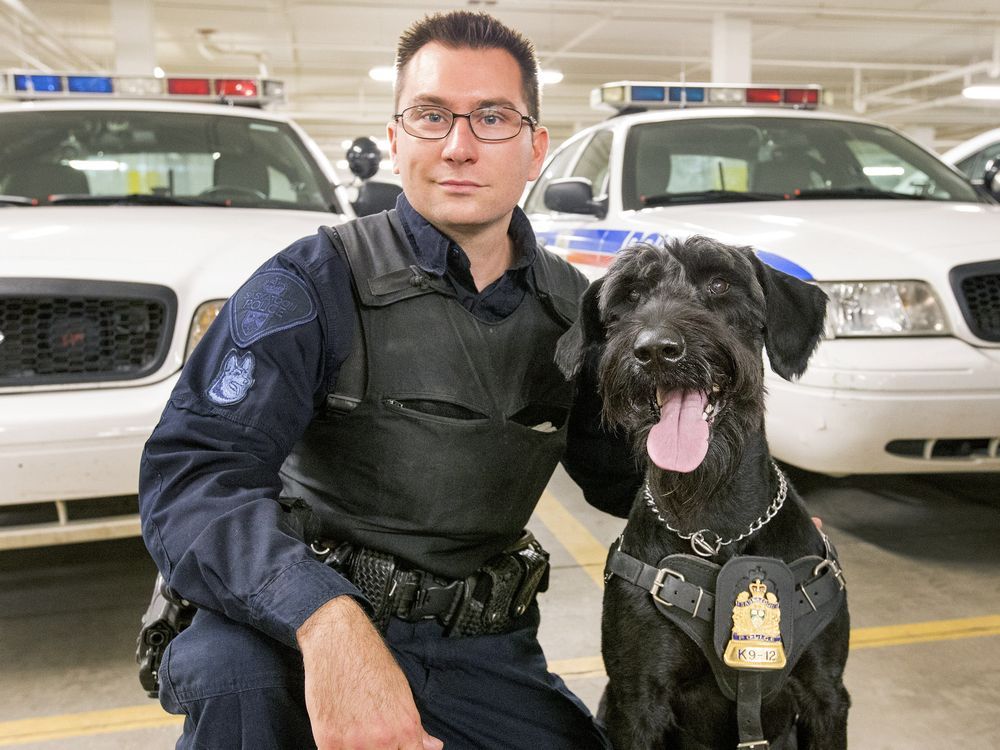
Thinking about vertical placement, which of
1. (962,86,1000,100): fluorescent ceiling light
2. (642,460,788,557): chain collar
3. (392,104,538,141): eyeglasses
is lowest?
(642,460,788,557): chain collar

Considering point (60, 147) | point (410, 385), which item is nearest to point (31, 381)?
point (410, 385)

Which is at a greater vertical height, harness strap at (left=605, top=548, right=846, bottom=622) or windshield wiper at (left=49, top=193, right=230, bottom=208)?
windshield wiper at (left=49, top=193, right=230, bottom=208)

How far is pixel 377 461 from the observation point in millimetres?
2107

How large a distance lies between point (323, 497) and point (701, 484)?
0.82 meters

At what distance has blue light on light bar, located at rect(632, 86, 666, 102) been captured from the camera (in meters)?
5.62

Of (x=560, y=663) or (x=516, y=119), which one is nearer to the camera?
(x=516, y=119)

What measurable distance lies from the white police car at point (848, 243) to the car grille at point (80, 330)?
157cm

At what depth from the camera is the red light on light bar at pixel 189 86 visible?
511cm

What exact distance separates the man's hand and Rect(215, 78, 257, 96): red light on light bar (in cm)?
409

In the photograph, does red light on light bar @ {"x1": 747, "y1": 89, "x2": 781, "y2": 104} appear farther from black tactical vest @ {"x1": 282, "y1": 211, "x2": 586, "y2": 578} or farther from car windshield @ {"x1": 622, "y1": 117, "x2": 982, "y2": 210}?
black tactical vest @ {"x1": 282, "y1": 211, "x2": 586, "y2": 578}

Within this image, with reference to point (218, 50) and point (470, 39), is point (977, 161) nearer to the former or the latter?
point (470, 39)

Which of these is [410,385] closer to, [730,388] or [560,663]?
[730,388]

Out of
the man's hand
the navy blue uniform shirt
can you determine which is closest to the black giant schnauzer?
the navy blue uniform shirt

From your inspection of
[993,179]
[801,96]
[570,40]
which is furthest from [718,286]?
[570,40]
